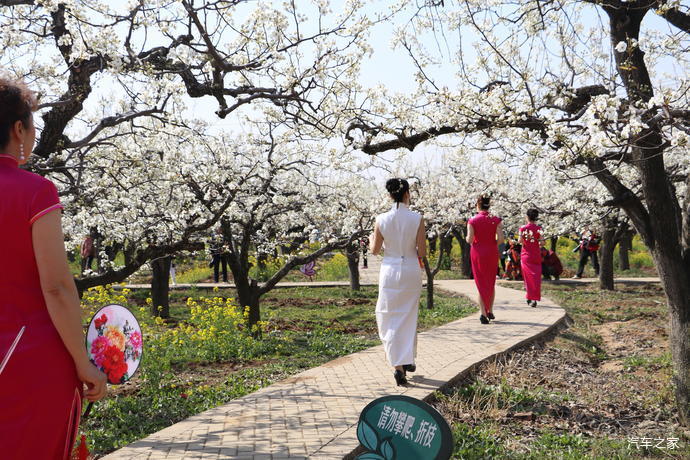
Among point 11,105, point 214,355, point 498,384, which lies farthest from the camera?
point 214,355

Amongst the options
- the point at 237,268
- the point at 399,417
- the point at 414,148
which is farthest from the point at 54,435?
the point at 237,268

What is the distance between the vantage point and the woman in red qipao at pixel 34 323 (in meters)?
2.38

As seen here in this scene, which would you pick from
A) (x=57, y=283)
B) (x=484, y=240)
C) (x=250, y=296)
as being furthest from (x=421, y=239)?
(x=250, y=296)

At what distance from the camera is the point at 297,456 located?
14.0 ft

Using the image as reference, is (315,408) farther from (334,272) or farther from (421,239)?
(334,272)

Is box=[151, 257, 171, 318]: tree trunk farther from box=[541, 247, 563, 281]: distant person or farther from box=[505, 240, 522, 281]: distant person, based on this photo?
box=[541, 247, 563, 281]: distant person

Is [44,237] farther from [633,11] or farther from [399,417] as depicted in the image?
[633,11]

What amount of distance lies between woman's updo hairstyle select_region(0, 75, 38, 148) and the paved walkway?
2584 mm

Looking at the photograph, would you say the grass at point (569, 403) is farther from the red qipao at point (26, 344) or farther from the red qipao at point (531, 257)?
the red qipao at point (26, 344)

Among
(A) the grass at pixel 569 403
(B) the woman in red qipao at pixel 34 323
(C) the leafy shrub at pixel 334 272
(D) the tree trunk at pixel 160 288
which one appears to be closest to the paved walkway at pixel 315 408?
(A) the grass at pixel 569 403

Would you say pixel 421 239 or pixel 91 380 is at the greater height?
pixel 421 239

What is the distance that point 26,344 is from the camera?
7.89 ft

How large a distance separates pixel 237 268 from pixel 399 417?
8.45m

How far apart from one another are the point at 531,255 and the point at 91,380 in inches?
405
